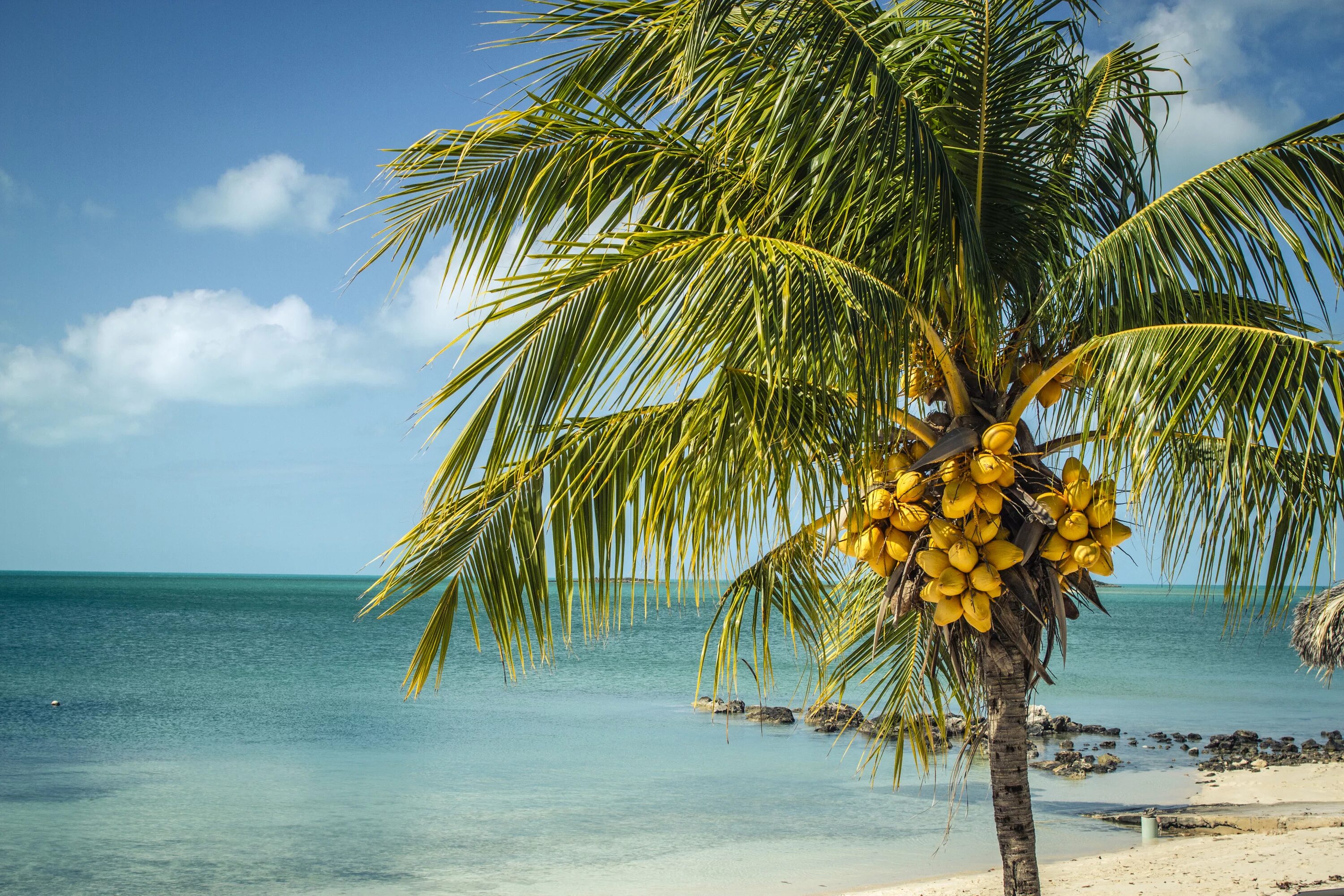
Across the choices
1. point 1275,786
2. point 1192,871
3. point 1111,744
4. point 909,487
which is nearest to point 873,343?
point 909,487

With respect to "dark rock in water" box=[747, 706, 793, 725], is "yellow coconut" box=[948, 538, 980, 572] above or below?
above

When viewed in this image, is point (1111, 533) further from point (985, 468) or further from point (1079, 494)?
point (985, 468)

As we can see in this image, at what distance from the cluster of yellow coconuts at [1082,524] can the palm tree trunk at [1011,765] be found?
554 millimetres

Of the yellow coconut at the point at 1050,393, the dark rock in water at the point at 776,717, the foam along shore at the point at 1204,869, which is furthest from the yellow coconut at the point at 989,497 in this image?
the dark rock in water at the point at 776,717

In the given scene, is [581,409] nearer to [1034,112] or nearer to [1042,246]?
[1042,246]

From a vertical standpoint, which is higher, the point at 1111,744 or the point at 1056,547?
the point at 1056,547

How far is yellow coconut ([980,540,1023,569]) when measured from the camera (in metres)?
3.23

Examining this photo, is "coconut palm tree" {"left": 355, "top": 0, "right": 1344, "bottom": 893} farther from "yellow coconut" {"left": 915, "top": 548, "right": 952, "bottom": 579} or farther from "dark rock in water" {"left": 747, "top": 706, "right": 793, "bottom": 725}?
"dark rock in water" {"left": 747, "top": 706, "right": 793, "bottom": 725}

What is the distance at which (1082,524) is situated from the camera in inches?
128

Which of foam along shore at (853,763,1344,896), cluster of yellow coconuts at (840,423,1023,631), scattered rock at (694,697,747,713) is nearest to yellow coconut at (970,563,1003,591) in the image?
cluster of yellow coconuts at (840,423,1023,631)

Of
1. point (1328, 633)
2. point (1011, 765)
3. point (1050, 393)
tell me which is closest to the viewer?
point (1050, 393)

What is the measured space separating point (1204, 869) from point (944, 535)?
692cm

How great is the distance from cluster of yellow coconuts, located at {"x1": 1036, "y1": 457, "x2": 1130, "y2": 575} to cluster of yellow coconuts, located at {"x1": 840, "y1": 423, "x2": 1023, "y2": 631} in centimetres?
15

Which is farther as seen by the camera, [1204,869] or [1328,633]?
[1328,633]
